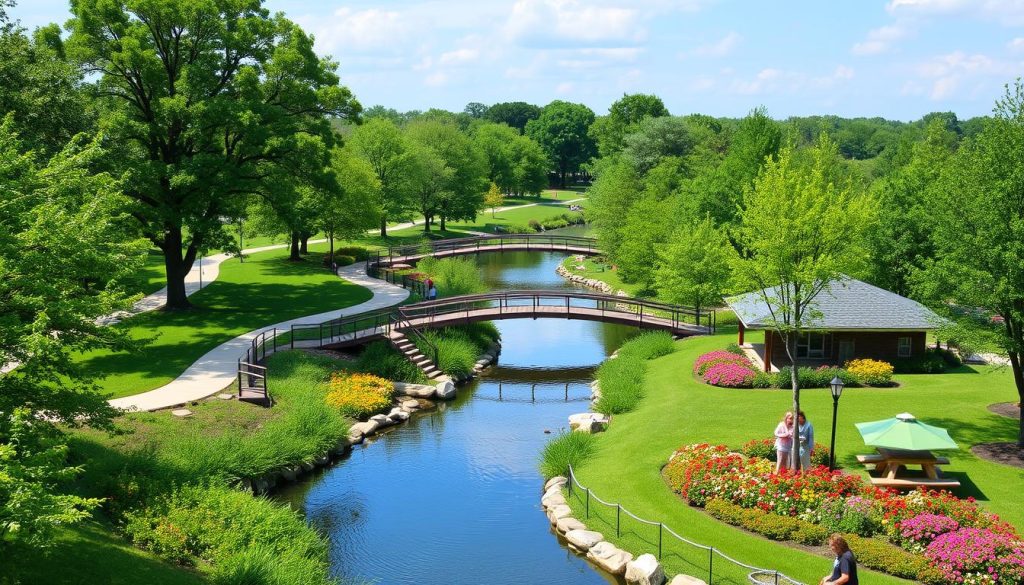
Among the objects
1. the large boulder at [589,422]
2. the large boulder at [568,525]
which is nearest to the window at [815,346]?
the large boulder at [589,422]

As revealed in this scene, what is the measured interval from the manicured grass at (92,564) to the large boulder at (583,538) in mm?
8851

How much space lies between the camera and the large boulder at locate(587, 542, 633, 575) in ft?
64.2

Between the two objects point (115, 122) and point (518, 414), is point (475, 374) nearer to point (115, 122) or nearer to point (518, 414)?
point (518, 414)

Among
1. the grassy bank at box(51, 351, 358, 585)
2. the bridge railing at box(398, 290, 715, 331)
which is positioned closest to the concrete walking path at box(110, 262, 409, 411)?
the grassy bank at box(51, 351, 358, 585)

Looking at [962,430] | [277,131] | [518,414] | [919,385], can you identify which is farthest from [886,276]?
[277,131]

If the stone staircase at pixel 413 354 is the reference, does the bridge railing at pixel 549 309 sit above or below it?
above

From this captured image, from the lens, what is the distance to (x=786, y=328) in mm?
23844

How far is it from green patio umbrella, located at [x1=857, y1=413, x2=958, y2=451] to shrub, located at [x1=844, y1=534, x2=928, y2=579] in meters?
3.10

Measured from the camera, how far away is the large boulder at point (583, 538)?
20781mm

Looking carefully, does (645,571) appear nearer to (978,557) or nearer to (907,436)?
(978,557)

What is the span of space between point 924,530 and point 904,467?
13.3 feet

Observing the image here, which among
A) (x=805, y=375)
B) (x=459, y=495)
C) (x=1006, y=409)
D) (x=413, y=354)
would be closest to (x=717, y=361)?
(x=805, y=375)

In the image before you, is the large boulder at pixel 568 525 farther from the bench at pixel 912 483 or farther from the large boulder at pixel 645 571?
the bench at pixel 912 483

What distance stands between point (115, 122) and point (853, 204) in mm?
29516
